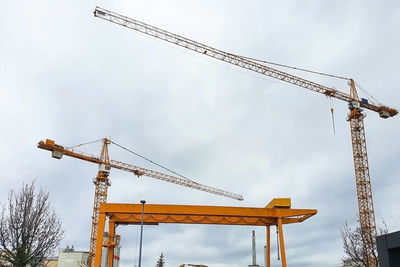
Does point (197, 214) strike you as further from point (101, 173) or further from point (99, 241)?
point (101, 173)

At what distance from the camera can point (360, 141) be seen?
63719 mm

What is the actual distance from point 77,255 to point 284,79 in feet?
169

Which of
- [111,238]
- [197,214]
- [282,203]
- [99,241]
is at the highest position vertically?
[282,203]

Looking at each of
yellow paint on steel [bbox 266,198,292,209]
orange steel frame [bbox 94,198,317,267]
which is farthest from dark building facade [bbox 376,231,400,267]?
yellow paint on steel [bbox 266,198,292,209]

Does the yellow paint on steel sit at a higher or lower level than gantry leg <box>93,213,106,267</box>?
higher

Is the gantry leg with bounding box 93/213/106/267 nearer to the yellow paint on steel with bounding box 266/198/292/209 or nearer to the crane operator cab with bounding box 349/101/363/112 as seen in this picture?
the yellow paint on steel with bounding box 266/198/292/209

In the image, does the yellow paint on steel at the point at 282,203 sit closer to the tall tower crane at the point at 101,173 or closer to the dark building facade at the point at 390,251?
the dark building facade at the point at 390,251

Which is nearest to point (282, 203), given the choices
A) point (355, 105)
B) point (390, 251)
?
point (390, 251)

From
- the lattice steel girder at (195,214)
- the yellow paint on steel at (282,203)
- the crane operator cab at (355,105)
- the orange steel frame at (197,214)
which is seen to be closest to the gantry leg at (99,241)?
the orange steel frame at (197,214)

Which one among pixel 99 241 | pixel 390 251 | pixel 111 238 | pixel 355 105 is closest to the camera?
pixel 390 251

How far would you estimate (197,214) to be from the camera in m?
30.2

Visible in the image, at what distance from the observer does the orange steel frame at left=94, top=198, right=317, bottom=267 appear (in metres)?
29.8

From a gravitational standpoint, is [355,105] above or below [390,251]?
above

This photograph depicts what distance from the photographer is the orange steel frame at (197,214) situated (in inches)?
1175
